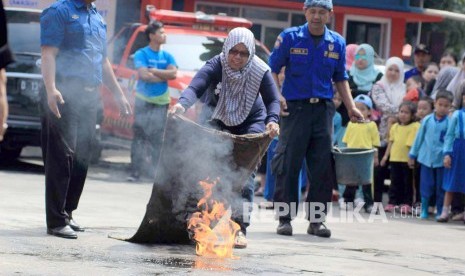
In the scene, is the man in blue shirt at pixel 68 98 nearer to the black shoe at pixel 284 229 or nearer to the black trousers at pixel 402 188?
the black shoe at pixel 284 229

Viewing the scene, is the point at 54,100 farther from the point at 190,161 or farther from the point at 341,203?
the point at 341,203

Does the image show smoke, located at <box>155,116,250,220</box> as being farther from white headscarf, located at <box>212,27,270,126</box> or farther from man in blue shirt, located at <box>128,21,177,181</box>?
man in blue shirt, located at <box>128,21,177,181</box>

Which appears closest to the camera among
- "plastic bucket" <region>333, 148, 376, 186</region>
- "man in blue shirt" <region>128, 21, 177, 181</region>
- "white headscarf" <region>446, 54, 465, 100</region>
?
"plastic bucket" <region>333, 148, 376, 186</region>

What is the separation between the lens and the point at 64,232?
8.95 metres

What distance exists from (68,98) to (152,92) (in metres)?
6.05

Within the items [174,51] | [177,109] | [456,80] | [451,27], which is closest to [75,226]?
[177,109]

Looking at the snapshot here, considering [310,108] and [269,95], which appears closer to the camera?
[269,95]

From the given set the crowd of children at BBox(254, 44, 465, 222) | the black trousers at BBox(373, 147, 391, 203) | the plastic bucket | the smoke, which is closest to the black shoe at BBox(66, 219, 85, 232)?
the smoke

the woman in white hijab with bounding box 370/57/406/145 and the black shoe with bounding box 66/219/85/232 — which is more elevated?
the woman in white hijab with bounding box 370/57/406/145

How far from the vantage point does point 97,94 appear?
30.8 ft

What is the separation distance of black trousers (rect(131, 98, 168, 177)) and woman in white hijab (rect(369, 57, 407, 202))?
270 centimetres

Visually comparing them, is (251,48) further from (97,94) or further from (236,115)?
(97,94)

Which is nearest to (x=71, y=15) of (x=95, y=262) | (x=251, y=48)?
(x=251, y=48)

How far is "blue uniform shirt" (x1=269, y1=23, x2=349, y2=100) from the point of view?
10.6m
